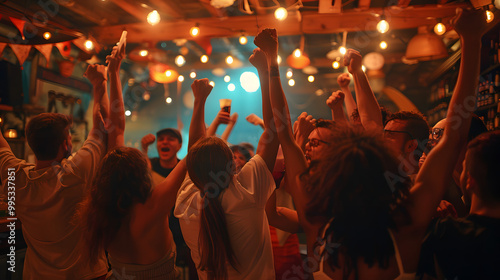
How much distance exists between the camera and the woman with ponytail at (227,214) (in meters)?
1.38

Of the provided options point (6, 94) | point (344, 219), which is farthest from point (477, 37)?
point (6, 94)

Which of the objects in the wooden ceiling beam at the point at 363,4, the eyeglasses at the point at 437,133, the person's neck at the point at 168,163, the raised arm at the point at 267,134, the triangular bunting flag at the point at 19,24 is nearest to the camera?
the raised arm at the point at 267,134

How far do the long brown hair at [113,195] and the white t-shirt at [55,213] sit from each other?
210 mm

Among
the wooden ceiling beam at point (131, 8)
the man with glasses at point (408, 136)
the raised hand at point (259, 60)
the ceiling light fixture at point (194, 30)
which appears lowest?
the man with glasses at point (408, 136)

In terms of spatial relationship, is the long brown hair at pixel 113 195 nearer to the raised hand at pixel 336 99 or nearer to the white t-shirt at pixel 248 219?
the white t-shirt at pixel 248 219

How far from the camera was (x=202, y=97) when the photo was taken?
6.00 feet

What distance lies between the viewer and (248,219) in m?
1.41

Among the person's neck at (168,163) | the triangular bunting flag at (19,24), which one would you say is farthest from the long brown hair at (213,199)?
the triangular bunting flag at (19,24)

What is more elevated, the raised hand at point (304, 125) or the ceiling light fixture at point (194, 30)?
the ceiling light fixture at point (194, 30)

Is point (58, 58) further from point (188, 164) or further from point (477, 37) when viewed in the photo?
point (477, 37)

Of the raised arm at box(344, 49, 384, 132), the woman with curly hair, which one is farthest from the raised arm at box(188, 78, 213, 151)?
the raised arm at box(344, 49, 384, 132)

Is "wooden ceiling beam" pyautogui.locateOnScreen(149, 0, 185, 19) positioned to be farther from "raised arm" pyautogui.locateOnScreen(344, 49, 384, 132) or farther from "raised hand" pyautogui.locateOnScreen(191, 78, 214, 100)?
"raised arm" pyautogui.locateOnScreen(344, 49, 384, 132)

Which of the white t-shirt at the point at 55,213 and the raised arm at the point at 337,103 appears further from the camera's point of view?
the raised arm at the point at 337,103

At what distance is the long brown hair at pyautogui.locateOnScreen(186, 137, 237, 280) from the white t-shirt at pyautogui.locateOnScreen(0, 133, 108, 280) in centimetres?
72
